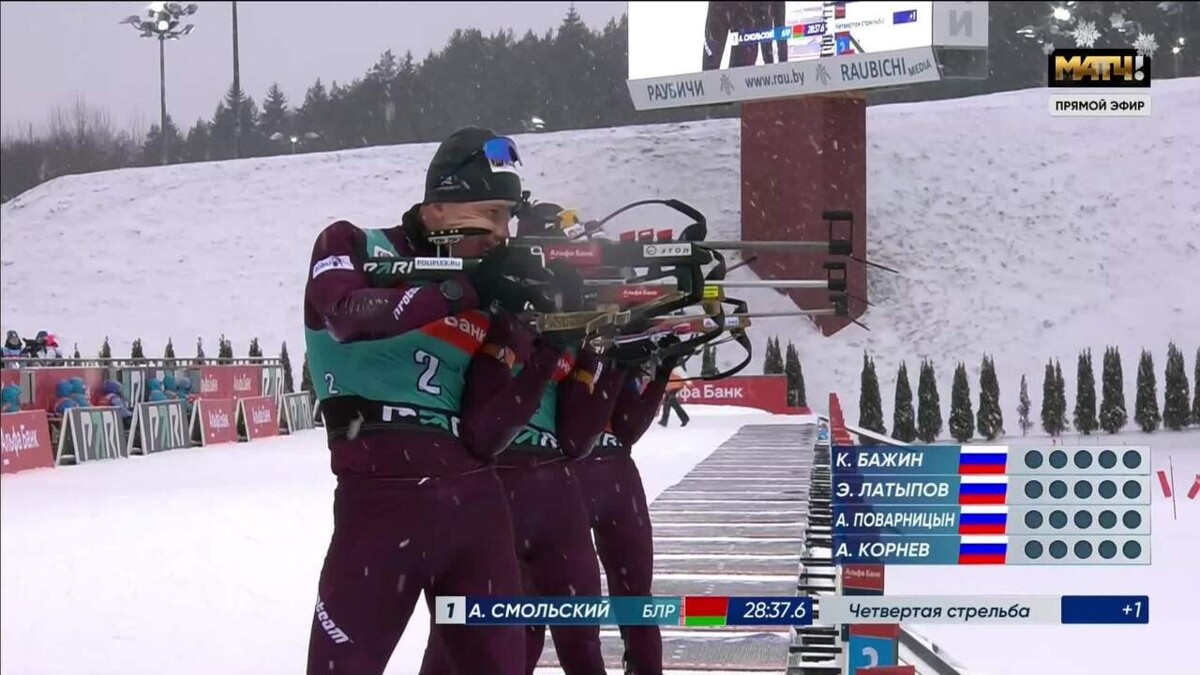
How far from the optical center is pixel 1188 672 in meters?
3.75

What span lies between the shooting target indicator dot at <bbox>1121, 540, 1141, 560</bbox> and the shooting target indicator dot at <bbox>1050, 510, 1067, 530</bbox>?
148 mm

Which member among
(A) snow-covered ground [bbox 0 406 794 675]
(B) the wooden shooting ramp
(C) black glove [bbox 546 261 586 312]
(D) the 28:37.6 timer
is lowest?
(A) snow-covered ground [bbox 0 406 794 675]

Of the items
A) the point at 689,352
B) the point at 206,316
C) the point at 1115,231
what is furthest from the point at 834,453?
the point at 206,316

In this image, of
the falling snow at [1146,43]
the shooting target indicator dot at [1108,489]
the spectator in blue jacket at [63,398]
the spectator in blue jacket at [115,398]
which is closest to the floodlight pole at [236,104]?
the falling snow at [1146,43]

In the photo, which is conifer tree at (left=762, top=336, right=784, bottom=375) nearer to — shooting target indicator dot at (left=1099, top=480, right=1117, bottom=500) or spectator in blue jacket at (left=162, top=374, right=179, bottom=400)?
shooting target indicator dot at (left=1099, top=480, right=1117, bottom=500)

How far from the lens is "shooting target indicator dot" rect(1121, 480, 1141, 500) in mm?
3254

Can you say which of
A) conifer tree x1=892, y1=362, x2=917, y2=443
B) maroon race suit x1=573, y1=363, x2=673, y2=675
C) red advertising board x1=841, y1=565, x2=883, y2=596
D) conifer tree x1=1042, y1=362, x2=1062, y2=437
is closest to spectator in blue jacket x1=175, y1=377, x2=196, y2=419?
maroon race suit x1=573, y1=363, x2=673, y2=675

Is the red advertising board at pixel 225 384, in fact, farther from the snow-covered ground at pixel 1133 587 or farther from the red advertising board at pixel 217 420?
the snow-covered ground at pixel 1133 587

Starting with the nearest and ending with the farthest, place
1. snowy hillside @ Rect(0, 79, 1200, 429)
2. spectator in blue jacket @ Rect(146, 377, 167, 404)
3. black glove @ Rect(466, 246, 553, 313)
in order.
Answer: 1. black glove @ Rect(466, 246, 553, 313)
2. snowy hillside @ Rect(0, 79, 1200, 429)
3. spectator in blue jacket @ Rect(146, 377, 167, 404)

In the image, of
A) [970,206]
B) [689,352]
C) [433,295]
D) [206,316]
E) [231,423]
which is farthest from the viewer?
[231,423]

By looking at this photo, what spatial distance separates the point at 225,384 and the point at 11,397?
11.8ft

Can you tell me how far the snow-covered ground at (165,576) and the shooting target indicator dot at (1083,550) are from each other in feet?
6.45

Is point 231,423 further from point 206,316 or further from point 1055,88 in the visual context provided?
point 1055,88

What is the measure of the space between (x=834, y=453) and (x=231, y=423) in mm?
13390
